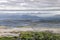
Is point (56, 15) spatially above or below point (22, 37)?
above

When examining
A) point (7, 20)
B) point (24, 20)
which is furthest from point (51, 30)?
point (7, 20)

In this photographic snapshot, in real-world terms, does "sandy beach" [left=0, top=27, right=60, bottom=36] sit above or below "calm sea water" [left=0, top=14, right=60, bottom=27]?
below

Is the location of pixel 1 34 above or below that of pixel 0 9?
below

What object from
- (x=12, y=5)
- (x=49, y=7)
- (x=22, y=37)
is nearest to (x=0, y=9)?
(x=12, y=5)

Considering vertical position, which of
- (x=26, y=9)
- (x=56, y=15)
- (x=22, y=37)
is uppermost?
(x=26, y=9)

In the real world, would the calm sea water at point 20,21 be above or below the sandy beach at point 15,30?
above

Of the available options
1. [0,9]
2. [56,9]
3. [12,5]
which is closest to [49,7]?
[56,9]

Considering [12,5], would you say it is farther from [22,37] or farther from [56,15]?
[56,15]

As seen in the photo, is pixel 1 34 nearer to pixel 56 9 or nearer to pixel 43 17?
pixel 43 17
